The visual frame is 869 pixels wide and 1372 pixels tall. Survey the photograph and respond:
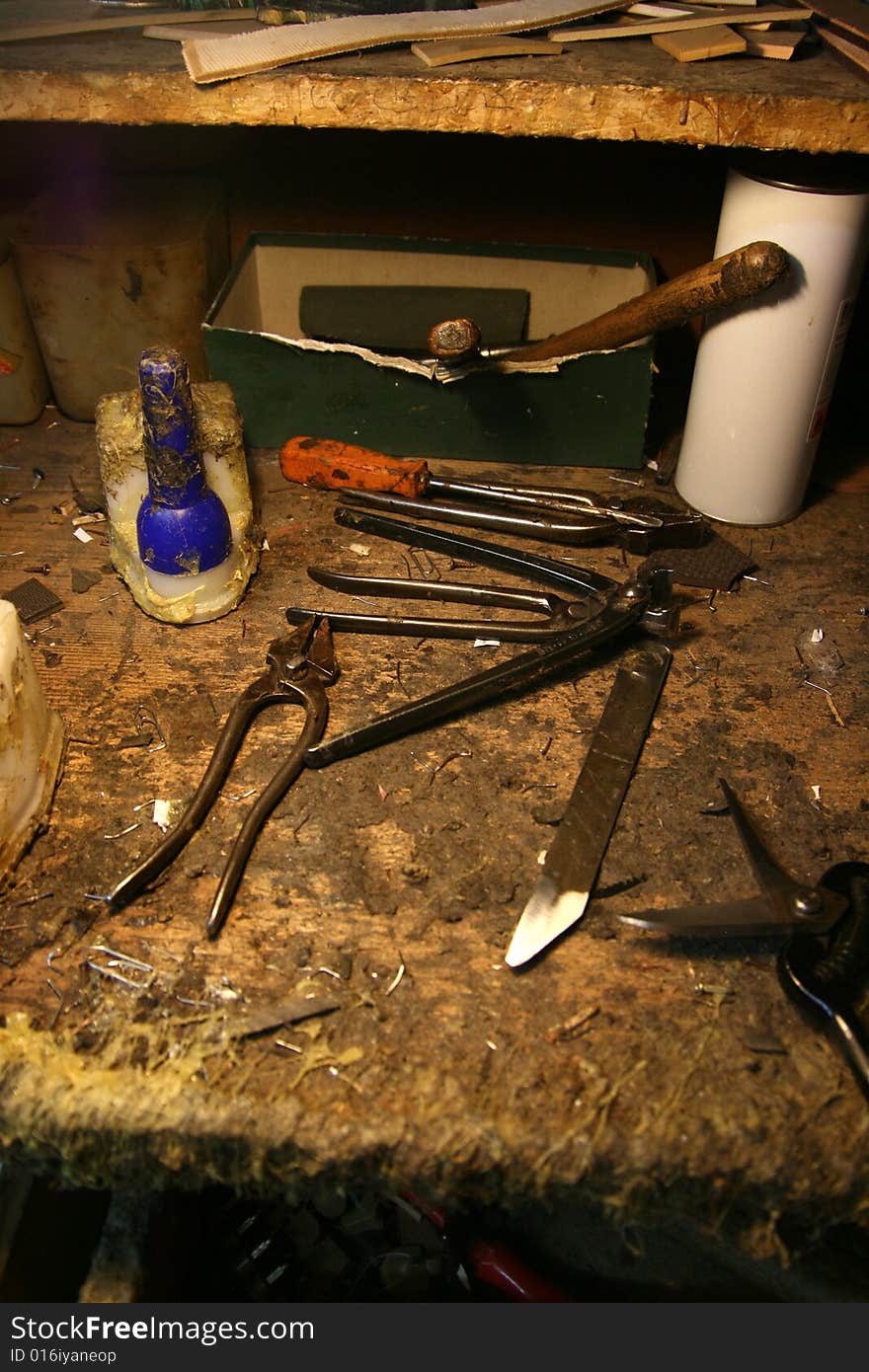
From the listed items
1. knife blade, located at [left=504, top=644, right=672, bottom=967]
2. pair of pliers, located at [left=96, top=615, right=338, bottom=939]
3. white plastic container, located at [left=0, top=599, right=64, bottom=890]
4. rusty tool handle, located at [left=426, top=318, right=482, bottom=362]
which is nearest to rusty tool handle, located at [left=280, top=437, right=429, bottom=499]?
rusty tool handle, located at [left=426, top=318, right=482, bottom=362]

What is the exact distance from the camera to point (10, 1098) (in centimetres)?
70

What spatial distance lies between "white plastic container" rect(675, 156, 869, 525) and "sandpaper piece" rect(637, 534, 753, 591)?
9 centimetres

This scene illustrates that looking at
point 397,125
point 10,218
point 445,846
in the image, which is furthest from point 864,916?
point 10,218

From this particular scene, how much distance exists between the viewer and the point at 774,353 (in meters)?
1.10

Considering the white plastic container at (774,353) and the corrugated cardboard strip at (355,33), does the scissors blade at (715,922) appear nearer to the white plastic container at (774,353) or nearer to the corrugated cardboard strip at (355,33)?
the white plastic container at (774,353)

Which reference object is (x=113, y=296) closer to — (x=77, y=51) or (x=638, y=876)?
(x=77, y=51)

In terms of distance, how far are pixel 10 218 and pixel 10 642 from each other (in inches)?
33.2

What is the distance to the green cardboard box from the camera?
1.24 meters

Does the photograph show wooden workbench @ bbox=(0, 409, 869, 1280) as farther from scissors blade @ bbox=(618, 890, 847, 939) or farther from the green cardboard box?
the green cardboard box

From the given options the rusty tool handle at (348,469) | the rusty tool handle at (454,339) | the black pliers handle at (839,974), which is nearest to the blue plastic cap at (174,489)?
the rusty tool handle at (348,469)

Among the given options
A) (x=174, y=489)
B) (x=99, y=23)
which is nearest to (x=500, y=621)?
(x=174, y=489)

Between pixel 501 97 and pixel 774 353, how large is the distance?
0.40 meters

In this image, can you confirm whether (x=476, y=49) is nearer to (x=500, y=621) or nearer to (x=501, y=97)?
(x=501, y=97)

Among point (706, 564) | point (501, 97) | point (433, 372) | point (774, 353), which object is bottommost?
point (706, 564)
